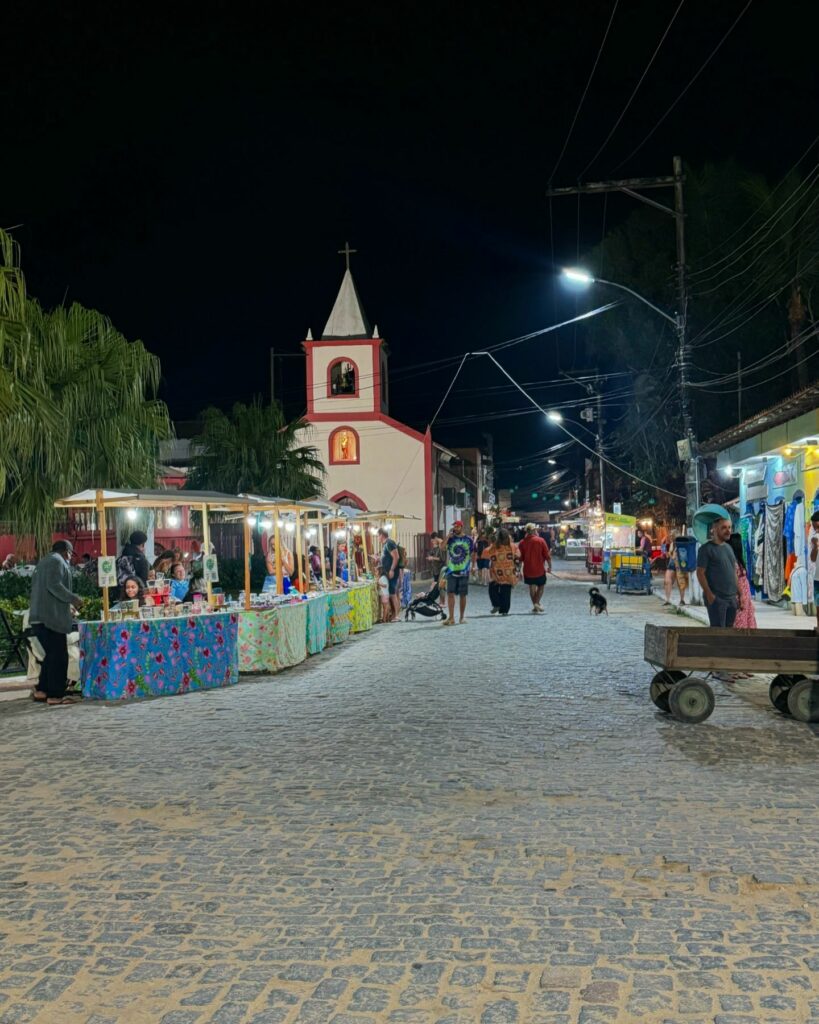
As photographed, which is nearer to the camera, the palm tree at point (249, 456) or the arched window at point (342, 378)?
the palm tree at point (249, 456)

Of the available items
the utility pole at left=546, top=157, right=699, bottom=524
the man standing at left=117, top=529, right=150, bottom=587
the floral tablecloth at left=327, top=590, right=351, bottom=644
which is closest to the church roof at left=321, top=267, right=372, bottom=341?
the utility pole at left=546, top=157, right=699, bottom=524

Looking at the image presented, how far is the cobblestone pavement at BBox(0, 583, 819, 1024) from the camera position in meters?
3.87

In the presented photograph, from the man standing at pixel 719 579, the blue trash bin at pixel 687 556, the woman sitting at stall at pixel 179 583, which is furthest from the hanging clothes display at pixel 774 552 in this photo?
the woman sitting at stall at pixel 179 583

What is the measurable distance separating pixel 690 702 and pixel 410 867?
15.6 ft

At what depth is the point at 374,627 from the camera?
68.6 ft

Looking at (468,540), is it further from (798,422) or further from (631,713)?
(631,713)

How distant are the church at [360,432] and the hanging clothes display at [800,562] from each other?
30108mm

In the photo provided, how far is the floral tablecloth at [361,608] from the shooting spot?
19.3 m

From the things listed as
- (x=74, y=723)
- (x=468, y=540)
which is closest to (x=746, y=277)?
(x=468, y=540)

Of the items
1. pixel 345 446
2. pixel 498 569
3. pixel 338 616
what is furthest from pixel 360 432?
pixel 338 616

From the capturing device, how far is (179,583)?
647 inches

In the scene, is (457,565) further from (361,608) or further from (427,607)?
(427,607)

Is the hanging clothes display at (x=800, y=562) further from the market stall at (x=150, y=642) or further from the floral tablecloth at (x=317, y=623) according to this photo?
the market stall at (x=150, y=642)

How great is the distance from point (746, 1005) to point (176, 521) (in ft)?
65.0
